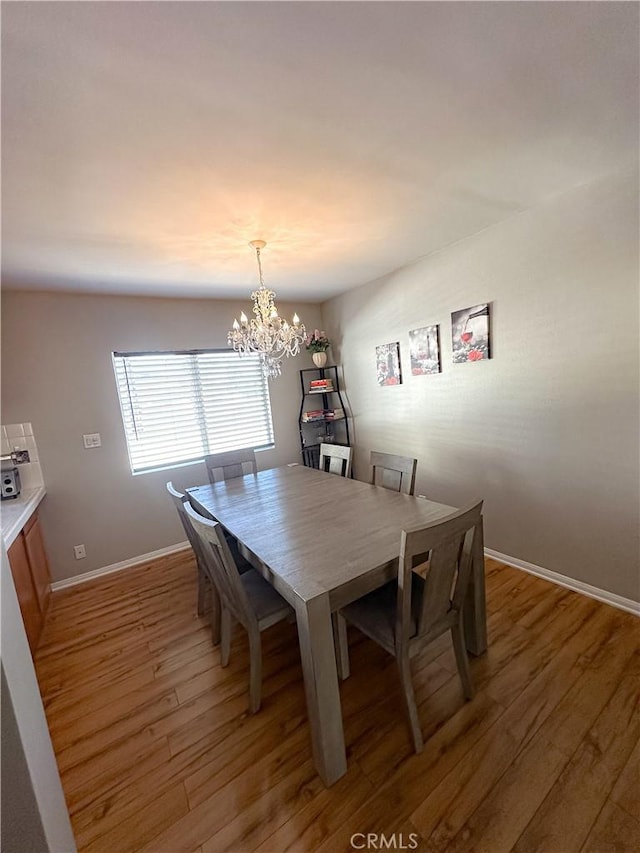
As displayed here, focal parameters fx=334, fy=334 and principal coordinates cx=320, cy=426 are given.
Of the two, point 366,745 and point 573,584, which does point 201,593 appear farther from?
point 573,584

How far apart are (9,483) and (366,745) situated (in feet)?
9.49

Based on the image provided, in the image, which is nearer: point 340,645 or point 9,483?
point 340,645

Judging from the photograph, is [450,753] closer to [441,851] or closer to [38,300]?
[441,851]

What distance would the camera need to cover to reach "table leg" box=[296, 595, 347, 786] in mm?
1188

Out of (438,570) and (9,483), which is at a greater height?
(9,483)

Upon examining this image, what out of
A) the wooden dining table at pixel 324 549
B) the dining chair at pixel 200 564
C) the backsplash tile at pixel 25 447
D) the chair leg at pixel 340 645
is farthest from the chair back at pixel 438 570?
the backsplash tile at pixel 25 447

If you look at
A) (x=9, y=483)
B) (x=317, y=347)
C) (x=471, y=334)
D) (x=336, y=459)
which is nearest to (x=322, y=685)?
(x=336, y=459)

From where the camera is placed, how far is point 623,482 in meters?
1.94

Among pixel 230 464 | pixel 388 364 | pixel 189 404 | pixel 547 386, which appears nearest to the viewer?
pixel 547 386

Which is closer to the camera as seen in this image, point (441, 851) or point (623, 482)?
point (441, 851)

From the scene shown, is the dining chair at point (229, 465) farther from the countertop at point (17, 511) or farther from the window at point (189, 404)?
the countertop at point (17, 511)

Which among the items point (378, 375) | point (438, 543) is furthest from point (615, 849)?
point (378, 375)

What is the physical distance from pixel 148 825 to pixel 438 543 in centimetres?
144

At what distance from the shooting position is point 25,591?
6.79 ft
